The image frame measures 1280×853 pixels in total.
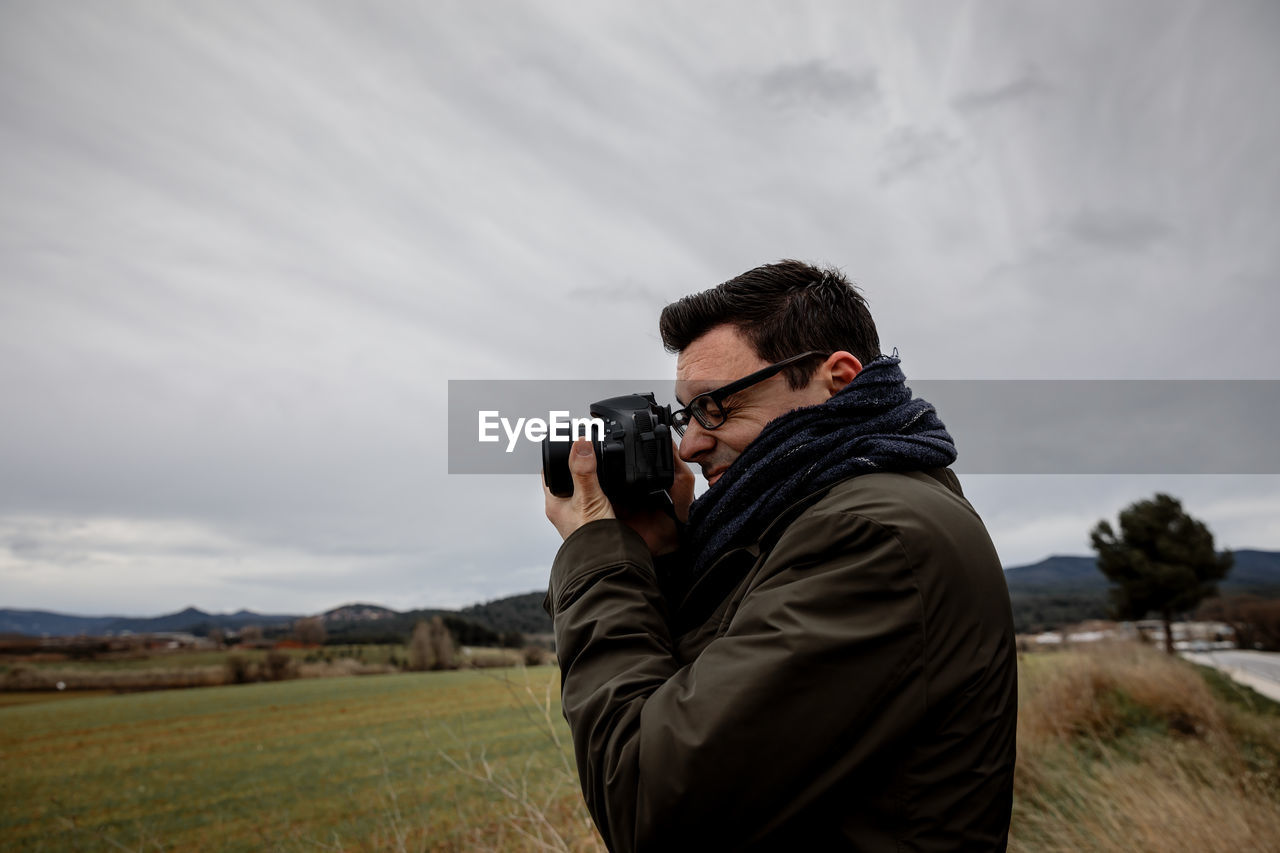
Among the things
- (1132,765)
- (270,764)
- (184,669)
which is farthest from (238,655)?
(1132,765)

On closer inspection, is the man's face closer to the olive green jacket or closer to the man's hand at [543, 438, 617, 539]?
the man's hand at [543, 438, 617, 539]

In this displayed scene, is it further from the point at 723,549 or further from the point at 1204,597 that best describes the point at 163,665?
the point at 1204,597

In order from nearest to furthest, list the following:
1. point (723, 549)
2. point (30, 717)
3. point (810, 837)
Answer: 1. point (810, 837)
2. point (723, 549)
3. point (30, 717)

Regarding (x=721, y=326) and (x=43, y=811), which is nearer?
(x=721, y=326)

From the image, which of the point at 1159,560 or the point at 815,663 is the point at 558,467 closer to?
the point at 815,663

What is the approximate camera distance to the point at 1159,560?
1468 inches

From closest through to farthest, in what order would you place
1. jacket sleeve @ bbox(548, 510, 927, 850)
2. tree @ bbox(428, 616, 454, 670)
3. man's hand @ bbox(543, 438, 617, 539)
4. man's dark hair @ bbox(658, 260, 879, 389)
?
jacket sleeve @ bbox(548, 510, 927, 850) → man's hand @ bbox(543, 438, 617, 539) → man's dark hair @ bbox(658, 260, 879, 389) → tree @ bbox(428, 616, 454, 670)

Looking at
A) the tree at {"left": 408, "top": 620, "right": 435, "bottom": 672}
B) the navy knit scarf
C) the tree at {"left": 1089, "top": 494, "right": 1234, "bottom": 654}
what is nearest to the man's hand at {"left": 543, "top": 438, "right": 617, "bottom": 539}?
the navy knit scarf

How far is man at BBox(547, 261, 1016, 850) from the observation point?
1.12m

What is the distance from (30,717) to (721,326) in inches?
1390

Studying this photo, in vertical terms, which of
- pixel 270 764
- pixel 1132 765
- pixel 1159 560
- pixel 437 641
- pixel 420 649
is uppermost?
pixel 1159 560

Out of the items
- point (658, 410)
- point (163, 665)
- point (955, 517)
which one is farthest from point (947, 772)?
point (163, 665)

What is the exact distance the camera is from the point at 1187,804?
436 cm

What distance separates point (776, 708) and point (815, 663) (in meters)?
0.09
